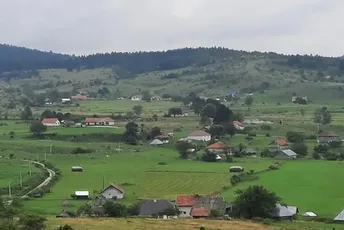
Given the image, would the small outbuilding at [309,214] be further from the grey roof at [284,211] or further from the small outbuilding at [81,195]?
the small outbuilding at [81,195]

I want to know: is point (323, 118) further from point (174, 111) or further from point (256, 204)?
point (256, 204)

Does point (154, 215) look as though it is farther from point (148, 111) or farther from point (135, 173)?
point (148, 111)

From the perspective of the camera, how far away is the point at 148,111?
14500 cm

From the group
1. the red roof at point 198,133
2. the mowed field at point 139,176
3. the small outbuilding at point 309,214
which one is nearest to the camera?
the small outbuilding at point 309,214

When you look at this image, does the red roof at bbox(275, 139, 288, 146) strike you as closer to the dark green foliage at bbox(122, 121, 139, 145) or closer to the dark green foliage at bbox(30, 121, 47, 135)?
the dark green foliage at bbox(122, 121, 139, 145)

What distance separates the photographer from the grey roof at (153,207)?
51.0 m

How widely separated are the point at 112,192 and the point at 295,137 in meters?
48.2

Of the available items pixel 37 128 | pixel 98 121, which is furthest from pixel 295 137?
pixel 37 128

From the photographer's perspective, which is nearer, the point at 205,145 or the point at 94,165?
the point at 94,165

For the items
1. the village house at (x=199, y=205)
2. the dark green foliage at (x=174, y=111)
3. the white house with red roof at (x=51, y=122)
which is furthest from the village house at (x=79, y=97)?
the village house at (x=199, y=205)

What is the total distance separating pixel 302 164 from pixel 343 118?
4997cm

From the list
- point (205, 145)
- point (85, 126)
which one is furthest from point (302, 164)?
point (85, 126)

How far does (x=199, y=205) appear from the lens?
173ft

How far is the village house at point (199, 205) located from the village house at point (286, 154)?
3606 centimetres
